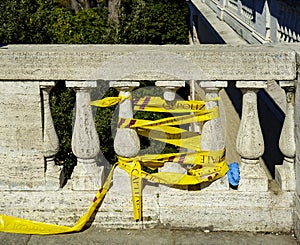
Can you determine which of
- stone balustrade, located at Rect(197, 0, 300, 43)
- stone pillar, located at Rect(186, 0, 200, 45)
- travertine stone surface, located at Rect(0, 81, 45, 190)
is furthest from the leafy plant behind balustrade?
stone pillar, located at Rect(186, 0, 200, 45)

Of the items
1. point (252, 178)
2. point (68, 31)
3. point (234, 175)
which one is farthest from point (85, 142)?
point (68, 31)

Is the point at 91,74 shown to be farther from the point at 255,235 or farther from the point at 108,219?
the point at 255,235

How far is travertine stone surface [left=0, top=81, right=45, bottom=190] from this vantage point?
3.69 meters

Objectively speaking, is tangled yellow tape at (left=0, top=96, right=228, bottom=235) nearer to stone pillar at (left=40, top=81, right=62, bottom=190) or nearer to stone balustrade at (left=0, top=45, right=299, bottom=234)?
stone balustrade at (left=0, top=45, right=299, bottom=234)

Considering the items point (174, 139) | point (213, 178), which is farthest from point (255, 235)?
point (174, 139)

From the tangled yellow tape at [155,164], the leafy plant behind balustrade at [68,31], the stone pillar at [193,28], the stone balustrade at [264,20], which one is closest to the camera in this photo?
the tangled yellow tape at [155,164]

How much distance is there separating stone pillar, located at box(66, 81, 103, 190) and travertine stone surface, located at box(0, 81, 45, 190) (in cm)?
23

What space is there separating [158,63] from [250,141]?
78 cm

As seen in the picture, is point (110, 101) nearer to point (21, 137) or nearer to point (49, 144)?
point (49, 144)

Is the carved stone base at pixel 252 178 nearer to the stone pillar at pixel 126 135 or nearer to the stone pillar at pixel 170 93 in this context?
the stone pillar at pixel 170 93

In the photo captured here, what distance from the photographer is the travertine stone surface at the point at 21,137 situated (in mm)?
3693

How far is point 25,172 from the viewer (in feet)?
12.7

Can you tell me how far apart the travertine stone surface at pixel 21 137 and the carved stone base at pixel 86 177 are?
0.75 ft

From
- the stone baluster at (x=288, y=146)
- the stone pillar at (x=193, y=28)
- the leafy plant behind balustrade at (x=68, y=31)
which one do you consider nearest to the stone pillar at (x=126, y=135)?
the stone baluster at (x=288, y=146)
